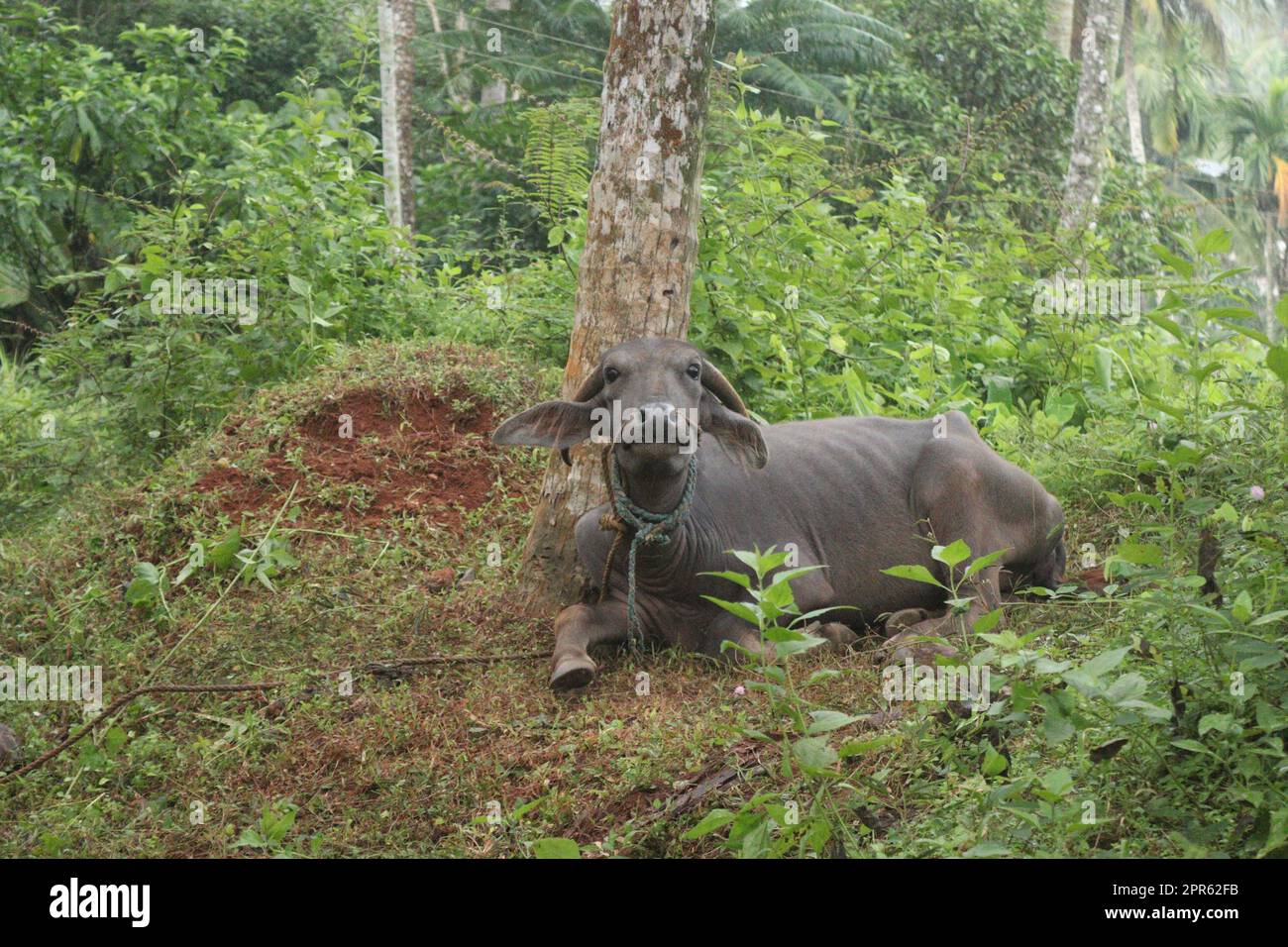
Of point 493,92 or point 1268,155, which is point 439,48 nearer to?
point 493,92

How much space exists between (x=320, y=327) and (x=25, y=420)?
2.19 metres

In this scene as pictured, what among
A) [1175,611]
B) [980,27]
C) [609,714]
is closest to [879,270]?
[609,714]

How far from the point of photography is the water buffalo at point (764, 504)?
5129 mm

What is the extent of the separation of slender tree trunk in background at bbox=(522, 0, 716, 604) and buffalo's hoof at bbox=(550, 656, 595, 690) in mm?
828

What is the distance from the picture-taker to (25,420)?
879 centimetres

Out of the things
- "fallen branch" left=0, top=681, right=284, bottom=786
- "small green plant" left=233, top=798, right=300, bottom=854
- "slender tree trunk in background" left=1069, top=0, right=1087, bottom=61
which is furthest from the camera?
"slender tree trunk in background" left=1069, top=0, right=1087, bottom=61

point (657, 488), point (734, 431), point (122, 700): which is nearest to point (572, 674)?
point (657, 488)

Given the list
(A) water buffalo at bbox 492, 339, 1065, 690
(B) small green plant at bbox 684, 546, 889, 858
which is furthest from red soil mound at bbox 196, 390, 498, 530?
(B) small green plant at bbox 684, 546, 889, 858

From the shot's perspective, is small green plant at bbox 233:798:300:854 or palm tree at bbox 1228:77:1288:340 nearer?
small green plant at bbox 233:798:300:854

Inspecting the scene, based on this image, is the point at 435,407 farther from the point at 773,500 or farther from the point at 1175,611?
the point at 1175,611

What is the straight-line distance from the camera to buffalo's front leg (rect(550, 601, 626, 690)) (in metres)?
4.94

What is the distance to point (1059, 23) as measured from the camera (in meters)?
21.8

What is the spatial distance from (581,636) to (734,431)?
41.3 inches

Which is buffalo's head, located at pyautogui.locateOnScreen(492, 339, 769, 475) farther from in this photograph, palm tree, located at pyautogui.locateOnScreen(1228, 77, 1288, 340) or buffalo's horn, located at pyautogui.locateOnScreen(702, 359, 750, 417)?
palm tree, located at pyautogui.locateOnScreen(1228, 77, 1288, 340)
